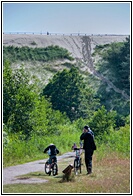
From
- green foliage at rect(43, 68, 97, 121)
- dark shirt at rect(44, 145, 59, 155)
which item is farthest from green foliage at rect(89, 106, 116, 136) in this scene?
dark shirt at rect(44, 145, 59, 155)

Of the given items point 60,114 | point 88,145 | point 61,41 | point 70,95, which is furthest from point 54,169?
point 61,41

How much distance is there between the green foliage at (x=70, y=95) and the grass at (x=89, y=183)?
24.7ft

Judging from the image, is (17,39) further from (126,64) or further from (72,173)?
(72,173)

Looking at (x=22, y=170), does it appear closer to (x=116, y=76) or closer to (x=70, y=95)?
(x=70, y=95)

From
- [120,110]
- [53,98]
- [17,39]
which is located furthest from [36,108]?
[17,39]

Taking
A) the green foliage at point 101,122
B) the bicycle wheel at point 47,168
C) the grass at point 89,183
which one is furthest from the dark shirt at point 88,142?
the green foliage at point 101,122

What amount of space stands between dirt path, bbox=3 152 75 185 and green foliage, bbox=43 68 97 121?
6091mm

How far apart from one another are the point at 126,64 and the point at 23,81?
6.70 metres

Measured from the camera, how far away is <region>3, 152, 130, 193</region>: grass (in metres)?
10.3

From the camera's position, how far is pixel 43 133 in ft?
56.3

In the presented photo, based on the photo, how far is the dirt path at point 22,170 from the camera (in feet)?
36.5

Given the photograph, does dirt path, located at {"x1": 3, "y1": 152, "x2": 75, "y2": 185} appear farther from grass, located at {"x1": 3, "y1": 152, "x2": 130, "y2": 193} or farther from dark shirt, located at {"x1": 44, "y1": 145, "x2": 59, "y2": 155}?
dark shirt, located at {"x1": 44, "y1": 145, "x2": 59, "y2": 155}

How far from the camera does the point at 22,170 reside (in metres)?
12.3

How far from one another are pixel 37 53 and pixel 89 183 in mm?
16510
